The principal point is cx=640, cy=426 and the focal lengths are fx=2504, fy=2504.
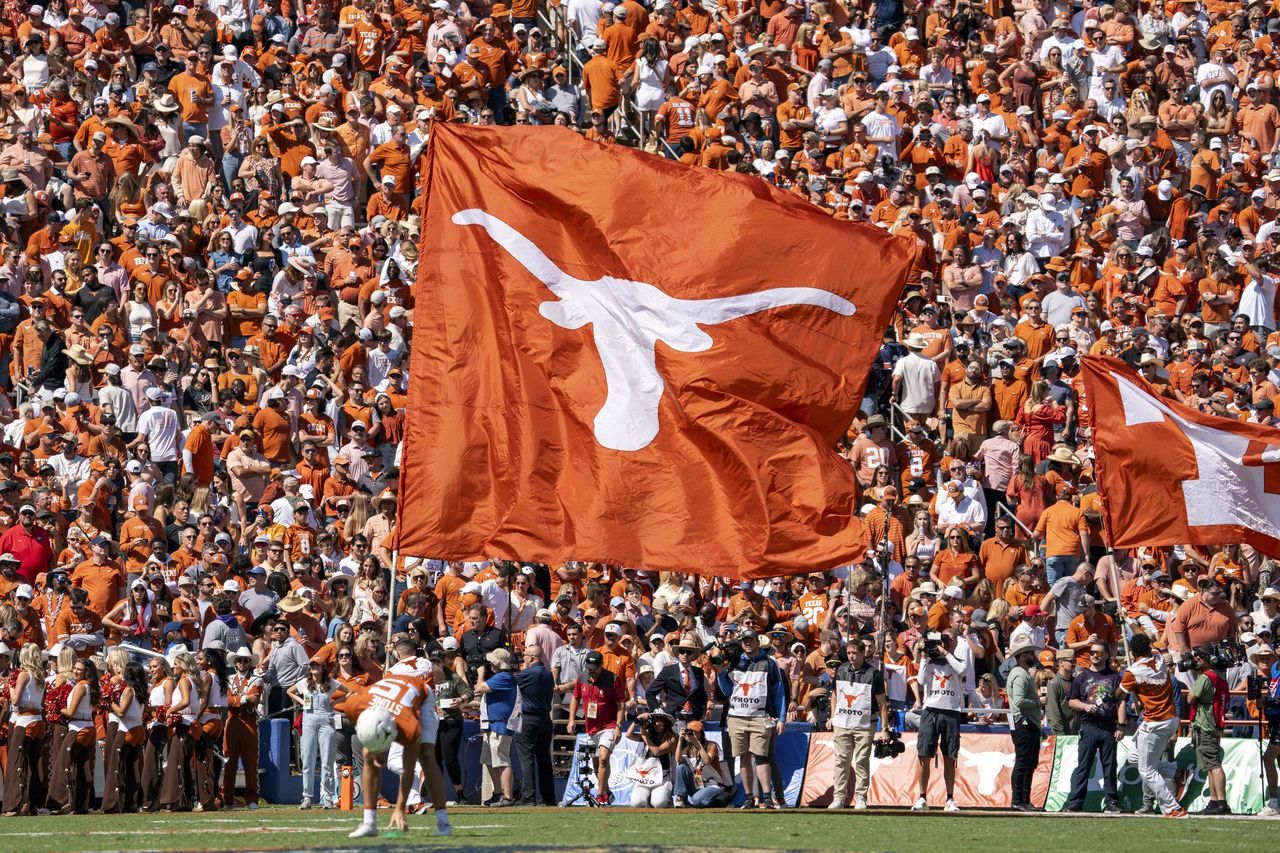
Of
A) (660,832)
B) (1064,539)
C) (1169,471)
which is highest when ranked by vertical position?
(1169,471)

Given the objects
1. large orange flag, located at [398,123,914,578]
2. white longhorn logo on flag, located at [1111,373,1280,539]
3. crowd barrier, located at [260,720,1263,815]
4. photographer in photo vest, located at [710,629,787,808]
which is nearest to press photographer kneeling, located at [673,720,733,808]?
photographer in photo vest, located at [710,629,787,808]

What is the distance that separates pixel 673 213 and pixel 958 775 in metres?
7.35

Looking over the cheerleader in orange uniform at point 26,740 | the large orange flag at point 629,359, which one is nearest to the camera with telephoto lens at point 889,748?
the large orange flag at point 629,359

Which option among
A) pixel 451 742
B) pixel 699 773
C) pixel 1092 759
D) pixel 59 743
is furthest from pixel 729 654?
pixel 59 743

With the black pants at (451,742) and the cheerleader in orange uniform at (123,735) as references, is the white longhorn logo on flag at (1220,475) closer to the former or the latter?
the black pants at (451,742)

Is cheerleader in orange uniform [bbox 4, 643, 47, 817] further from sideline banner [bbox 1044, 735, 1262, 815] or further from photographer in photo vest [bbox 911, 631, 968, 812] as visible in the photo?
sideline banner [bbox 1044, 735, 1262, 815]

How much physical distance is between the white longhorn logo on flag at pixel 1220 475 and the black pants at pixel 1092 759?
197 centimetres

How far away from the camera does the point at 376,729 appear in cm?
1551

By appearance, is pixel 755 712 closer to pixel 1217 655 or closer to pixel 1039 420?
pixel 1217 655

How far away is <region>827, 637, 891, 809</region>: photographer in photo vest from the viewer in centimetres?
2041

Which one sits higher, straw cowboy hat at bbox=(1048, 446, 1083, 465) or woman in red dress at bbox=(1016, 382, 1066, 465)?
woman in red dress at bbox=(1016, 382, 1066, 465)

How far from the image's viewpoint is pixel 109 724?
67.8 feet

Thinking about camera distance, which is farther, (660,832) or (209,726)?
(209,726)

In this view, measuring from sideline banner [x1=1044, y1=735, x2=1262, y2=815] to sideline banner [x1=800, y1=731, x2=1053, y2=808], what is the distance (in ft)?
0.48
